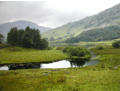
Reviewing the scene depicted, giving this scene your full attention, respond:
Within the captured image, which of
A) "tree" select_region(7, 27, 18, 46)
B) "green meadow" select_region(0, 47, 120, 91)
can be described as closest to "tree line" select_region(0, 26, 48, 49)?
"tree" select_region(7, 27, 18, 46)

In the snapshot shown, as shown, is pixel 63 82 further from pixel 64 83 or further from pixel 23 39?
pixel 23 39

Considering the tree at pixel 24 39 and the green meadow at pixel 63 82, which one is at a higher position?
the tree at pixel 24 39

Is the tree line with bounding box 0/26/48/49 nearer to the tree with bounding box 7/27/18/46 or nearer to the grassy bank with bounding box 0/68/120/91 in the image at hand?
the tree with bounding box 7/27/18/46

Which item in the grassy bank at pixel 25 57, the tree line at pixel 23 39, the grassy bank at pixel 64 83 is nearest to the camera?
the grassy bank at pixel 64 83

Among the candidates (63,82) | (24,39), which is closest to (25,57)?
(24,39)

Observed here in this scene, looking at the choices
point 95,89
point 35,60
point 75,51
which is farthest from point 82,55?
point 95,89

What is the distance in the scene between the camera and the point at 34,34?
148 meters

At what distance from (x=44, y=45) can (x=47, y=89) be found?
12445 cm

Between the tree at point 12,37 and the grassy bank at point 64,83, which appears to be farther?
the tree at point 12,37

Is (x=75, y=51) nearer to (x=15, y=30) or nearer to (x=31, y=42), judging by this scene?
(x=31, y=42)

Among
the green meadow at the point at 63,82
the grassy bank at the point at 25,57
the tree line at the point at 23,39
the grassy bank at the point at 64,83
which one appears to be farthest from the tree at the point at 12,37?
the grassy bank at the point at 64,83

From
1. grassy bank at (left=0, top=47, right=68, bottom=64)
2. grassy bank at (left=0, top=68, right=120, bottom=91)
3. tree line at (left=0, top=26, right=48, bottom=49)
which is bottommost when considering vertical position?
grassy bank at (left=0, top=68, right=120, bottom=91)

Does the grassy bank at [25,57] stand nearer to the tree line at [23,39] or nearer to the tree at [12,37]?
the tree line at [23,39]

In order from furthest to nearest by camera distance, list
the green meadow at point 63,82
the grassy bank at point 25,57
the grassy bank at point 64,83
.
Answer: the grassy bank at point 25,57 → the green meadow at point 63,82 → the grassy bank at point 64,83
